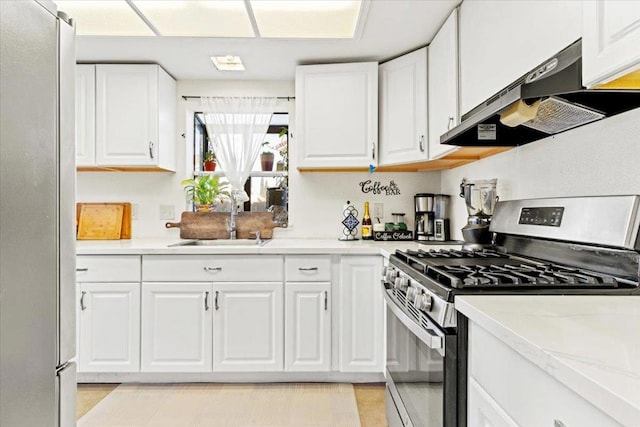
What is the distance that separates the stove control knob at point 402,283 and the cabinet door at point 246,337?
3.60 ft

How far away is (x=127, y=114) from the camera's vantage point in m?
2.92

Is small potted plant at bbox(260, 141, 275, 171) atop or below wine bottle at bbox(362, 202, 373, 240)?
atop

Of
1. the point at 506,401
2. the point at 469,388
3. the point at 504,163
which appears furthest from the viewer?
the point at 504,163

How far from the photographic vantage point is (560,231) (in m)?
1.49

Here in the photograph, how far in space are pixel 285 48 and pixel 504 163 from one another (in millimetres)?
1492

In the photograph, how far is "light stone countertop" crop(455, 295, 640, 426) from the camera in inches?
21.4

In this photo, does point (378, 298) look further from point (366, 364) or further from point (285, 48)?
point (285, 48)

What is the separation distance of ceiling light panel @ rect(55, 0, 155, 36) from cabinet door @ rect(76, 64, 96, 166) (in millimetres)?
431

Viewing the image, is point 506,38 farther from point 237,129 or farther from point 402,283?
point 237,129

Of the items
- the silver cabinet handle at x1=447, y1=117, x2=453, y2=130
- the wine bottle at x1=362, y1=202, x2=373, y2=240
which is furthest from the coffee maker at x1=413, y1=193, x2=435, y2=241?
the silver cabinet handle at x1=447, y1=117, x2=453, y2=130

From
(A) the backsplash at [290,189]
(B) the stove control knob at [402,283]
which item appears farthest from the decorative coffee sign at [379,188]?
(B) the stove control knob at [402,283]

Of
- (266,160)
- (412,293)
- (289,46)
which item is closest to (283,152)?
(266,160)

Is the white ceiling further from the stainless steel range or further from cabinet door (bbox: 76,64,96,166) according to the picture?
the stainless steel range

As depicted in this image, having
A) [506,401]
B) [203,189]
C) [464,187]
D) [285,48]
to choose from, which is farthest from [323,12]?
[506,401]
